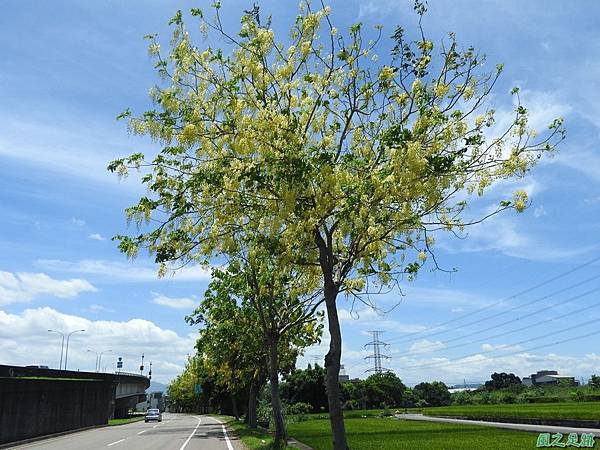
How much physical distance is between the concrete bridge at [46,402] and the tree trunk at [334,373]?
20840mm

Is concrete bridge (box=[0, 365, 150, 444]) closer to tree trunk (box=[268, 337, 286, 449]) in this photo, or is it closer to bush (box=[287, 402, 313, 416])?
tree trunk (box=[268, 337, 286, 449])

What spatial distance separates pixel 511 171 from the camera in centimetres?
1038

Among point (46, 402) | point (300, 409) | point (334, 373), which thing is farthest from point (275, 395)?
point (300, 409)

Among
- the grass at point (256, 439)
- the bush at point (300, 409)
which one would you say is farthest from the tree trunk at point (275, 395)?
the bush at point (300, 409)

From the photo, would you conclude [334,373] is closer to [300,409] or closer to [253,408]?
[253,408]

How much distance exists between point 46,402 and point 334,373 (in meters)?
27.3

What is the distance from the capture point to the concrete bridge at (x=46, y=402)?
1057 inches

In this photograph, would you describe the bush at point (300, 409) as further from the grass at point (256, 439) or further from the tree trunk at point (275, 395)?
the tree trunk at point (275, 395)

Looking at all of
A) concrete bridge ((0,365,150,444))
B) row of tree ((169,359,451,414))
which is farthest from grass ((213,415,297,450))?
row of tree ((169,359,451,414))

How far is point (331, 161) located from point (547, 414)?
3209 cm

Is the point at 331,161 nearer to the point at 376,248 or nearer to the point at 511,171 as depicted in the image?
the point at 376,248

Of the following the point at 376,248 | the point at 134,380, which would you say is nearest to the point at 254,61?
the point at 376,248

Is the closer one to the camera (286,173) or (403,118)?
(286,173)

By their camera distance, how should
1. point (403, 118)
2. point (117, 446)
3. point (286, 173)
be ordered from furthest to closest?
point (117, 446), point (403, 118), point (286, 173)
